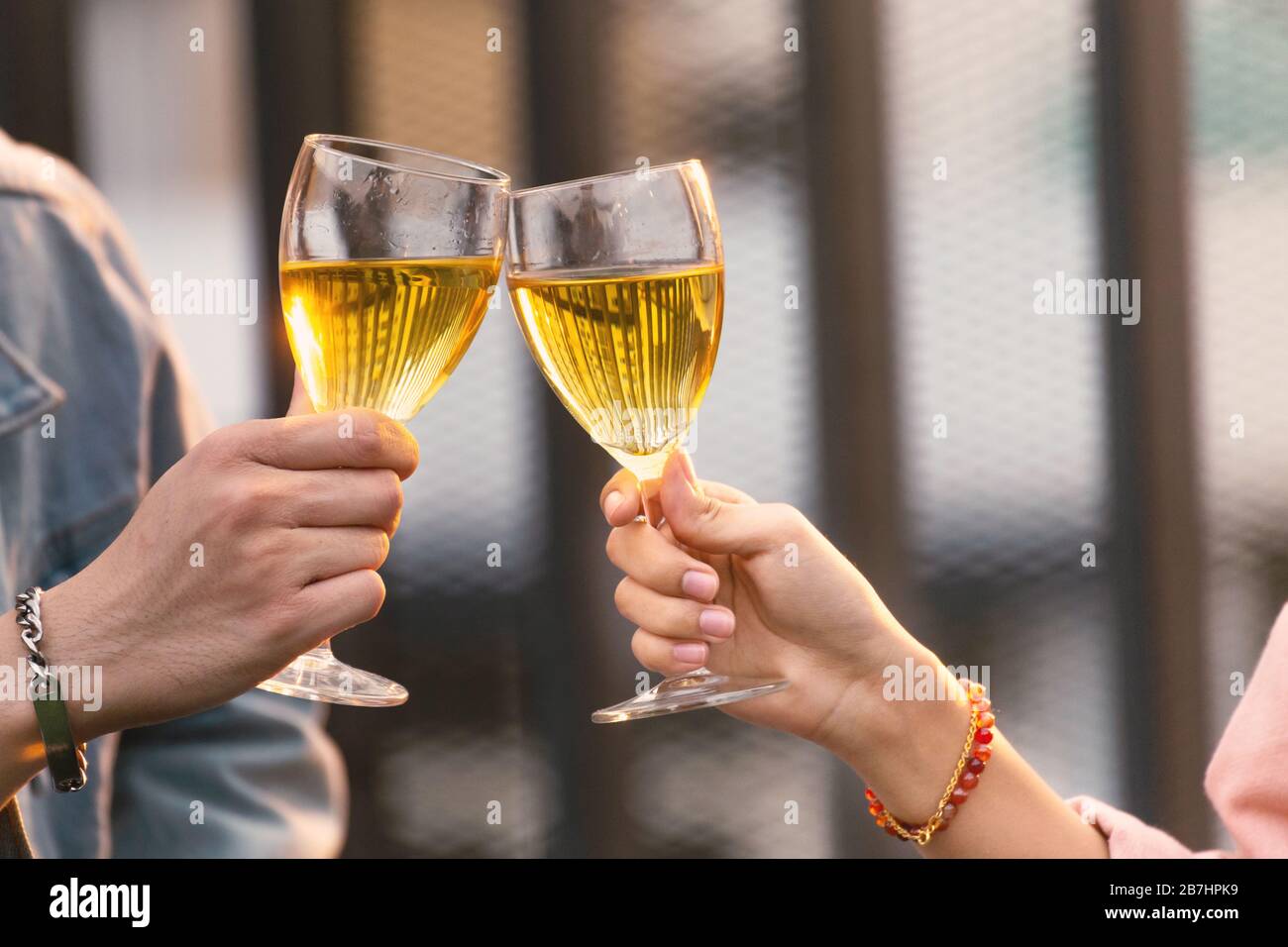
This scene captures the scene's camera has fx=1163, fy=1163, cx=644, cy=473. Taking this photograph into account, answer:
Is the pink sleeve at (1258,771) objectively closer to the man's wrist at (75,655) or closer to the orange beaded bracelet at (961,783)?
the orange beaded bracelet at (961,783)

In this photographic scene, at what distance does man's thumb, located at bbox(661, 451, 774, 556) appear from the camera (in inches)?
35.5

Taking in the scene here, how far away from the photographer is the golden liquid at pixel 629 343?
797mm

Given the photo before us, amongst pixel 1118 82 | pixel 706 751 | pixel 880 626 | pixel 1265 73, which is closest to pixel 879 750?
pixel 880 626

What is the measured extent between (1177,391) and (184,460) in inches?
69.0

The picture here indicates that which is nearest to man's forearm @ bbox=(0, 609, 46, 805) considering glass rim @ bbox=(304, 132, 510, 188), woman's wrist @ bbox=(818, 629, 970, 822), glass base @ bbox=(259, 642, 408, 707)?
glass base @ bbox=(259, 642, 408, 707)

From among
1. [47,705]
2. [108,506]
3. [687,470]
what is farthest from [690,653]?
[108,506]

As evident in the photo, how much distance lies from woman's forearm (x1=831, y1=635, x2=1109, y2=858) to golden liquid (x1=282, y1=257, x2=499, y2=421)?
0.53 meters

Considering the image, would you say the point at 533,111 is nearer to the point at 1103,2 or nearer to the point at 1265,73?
the point at 1103,2

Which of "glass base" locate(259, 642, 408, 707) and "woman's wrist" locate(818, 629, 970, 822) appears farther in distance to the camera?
"woman's wrist" locate(818, 629, 970, 822)

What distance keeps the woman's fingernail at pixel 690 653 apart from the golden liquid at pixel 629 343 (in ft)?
0.53

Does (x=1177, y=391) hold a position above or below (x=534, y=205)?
below

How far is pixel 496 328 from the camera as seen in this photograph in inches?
82.4

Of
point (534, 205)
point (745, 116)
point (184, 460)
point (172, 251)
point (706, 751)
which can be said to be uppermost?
point (745, 116)

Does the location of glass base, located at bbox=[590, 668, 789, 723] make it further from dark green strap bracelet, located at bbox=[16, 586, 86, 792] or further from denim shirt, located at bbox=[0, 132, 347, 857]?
denim shirt, located at bbox=[0, 132, 347, 857]
